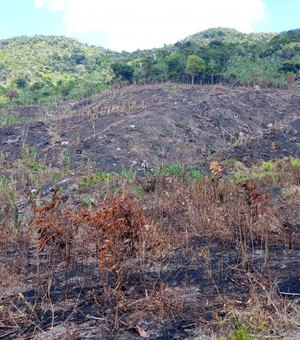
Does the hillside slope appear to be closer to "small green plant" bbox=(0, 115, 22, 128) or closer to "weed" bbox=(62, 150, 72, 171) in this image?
"weed" bbox=(62, 150, 72, 171)

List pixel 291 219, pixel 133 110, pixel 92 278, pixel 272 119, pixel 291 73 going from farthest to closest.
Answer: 1. pixel 291 73
2. pixel 272 119
3. pixel 133 110
4. pixel 291 219
5. pixel 92 278

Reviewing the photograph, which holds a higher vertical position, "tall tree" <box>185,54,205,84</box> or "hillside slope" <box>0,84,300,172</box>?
"tall tree" <box>185,54,205,84</box>

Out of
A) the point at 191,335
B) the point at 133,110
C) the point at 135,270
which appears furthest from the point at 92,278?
the point at 133,110

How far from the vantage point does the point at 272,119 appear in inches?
776

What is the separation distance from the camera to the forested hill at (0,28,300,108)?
23.0 meters

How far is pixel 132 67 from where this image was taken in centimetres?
2455

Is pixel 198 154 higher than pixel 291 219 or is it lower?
lower

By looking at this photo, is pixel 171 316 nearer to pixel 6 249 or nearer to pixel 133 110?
pixel 6 249

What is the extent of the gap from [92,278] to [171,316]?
1068mm

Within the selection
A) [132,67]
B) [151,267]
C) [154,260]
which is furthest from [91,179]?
[132,67]

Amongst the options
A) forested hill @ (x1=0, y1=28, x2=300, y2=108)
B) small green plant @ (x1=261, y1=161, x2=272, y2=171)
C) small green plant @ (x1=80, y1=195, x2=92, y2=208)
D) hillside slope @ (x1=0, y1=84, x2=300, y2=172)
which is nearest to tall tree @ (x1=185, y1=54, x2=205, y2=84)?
forested hill @ (x1=0, y1=28, x2=300, y2=108)

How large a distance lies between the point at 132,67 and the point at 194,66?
3726 millimetres

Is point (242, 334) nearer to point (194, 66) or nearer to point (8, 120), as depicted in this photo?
point (8, 120)

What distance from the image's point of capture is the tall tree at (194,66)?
21.9m
